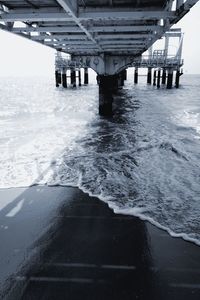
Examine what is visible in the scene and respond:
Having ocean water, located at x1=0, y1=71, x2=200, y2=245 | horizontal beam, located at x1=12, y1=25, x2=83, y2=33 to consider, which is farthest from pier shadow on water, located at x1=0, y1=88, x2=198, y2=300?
horizontal beam, located at x1=12, y1=25, x2=83, y2=33

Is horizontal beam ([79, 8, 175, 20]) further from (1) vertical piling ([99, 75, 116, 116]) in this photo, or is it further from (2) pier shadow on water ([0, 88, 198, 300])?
(1) vertical piling ([99, 75, 116, 116])

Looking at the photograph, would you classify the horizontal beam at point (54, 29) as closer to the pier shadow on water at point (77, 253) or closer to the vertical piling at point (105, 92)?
the pier shadow on water at point (77, 253)

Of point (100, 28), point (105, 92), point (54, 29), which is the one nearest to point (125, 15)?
point (100, 28)

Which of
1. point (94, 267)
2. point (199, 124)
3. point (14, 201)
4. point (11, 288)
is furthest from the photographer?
point (199, 124)

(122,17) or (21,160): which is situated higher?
(122,17)

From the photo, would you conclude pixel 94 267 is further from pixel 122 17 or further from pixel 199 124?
pixel 199 124

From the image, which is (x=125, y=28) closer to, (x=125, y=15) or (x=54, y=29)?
(x=125, y=15)

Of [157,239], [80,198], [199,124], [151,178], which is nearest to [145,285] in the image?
[157,239]

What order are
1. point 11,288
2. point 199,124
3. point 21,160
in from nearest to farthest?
point 11,288, point 21,160, point 199,124

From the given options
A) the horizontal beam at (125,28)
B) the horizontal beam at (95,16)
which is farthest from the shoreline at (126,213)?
the horizontal beam at (125,28)
